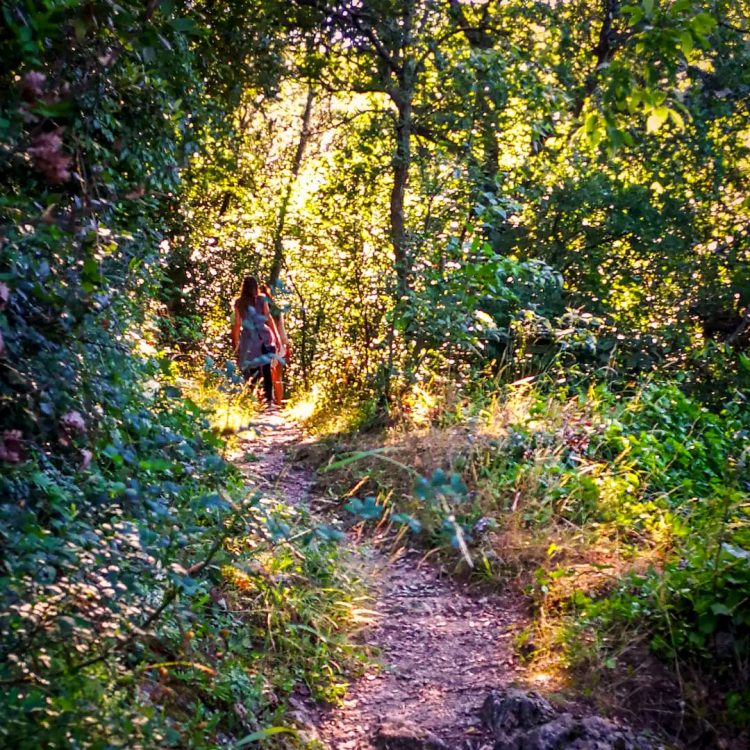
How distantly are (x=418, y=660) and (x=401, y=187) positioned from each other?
5.62m

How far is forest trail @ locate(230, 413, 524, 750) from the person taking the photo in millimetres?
3588

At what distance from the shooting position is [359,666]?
165 inches

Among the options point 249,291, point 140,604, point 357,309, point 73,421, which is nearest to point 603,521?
Answer: point 140,604

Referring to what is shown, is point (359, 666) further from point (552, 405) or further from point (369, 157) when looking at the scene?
point (369, 157)

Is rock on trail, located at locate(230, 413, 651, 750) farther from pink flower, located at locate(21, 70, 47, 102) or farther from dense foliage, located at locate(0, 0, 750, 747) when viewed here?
pink flower, located at locate(21, 70, 47, 102)

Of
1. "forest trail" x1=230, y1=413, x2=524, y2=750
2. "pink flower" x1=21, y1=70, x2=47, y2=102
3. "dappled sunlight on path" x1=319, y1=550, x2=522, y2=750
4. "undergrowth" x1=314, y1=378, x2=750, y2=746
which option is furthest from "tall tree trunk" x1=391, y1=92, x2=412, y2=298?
"pink flower" x1=21, y1=70, x2=47, y2=102

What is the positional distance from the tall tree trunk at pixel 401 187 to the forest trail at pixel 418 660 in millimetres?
3037

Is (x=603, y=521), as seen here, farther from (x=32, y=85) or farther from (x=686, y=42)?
(x=32, y=85)

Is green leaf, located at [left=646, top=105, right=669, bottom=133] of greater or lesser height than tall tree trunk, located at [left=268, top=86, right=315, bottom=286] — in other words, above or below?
below

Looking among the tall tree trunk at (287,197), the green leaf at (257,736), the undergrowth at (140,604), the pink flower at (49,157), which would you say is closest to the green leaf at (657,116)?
the undergrowth at (140,604)

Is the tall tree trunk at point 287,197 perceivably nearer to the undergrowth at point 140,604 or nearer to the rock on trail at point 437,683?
the rock on trail at point 437,683

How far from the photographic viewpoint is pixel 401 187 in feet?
27.8

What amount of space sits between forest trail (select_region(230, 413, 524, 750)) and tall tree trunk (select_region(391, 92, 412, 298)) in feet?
9.96

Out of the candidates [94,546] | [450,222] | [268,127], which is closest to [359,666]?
[94,546]
